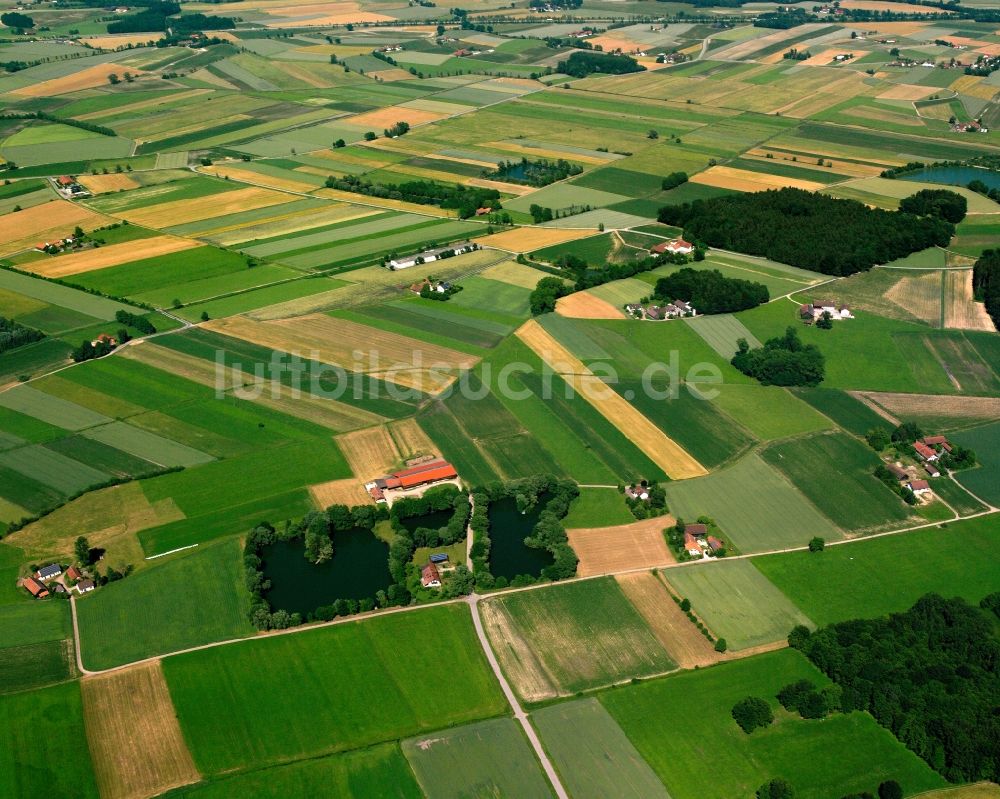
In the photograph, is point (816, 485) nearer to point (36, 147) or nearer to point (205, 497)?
point (205, 497)

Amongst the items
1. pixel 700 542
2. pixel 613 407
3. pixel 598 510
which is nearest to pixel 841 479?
pixel 700 542

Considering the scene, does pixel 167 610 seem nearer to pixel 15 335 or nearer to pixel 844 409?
pixel 15 335

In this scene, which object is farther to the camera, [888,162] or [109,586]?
[888,162]

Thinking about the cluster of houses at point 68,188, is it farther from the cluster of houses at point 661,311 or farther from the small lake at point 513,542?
the small lake at point 513,542

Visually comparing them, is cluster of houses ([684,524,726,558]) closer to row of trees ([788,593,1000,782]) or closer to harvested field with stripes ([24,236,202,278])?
row of trees ([788,593,1000,782])

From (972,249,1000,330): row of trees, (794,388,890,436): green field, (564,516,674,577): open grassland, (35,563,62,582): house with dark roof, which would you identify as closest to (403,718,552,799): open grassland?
(564,516,674,577): open grassland

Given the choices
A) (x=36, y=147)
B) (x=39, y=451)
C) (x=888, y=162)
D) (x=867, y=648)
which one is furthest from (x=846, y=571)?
(x=36, y=147)
